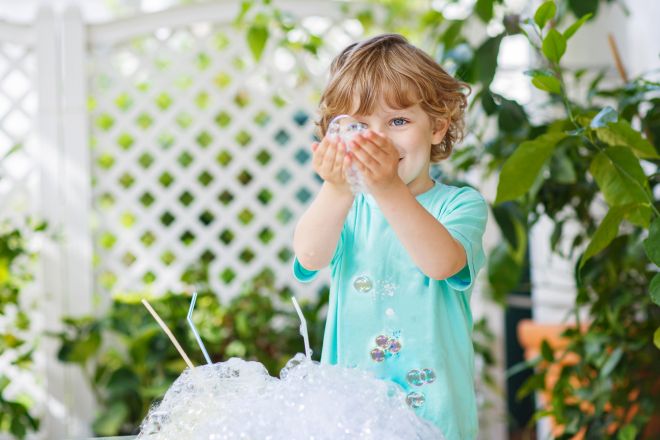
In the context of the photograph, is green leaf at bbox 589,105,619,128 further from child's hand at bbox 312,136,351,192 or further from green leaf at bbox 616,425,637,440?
green leaf at bbox 616,425,637,440

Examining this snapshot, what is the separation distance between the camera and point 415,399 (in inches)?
40.8

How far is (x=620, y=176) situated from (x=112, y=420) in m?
2.08

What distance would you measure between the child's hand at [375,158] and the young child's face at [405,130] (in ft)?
0.31

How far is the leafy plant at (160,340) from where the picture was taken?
289 centimetres

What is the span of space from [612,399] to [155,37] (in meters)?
2.08

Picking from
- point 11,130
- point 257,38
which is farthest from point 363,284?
point 11,130

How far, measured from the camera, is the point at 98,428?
2.86 meters

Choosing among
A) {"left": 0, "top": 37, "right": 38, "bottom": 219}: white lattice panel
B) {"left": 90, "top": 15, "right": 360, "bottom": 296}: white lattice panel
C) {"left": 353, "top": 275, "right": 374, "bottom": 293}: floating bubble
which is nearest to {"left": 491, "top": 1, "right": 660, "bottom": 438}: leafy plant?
{"left": 353, "top": 275, "right": 374, "bottom": 293}: floating bubble

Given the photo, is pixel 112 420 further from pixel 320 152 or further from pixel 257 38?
pixel 320 152


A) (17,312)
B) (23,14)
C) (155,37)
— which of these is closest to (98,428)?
(17,312)

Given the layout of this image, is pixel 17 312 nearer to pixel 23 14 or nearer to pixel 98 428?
pixel 98 428

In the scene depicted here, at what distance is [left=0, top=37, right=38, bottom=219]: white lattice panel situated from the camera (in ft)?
10.0

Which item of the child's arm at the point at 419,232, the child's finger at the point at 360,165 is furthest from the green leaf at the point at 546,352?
the child's finger at the point at 360,165

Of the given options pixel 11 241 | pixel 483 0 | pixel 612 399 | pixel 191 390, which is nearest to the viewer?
pixel 191 390
